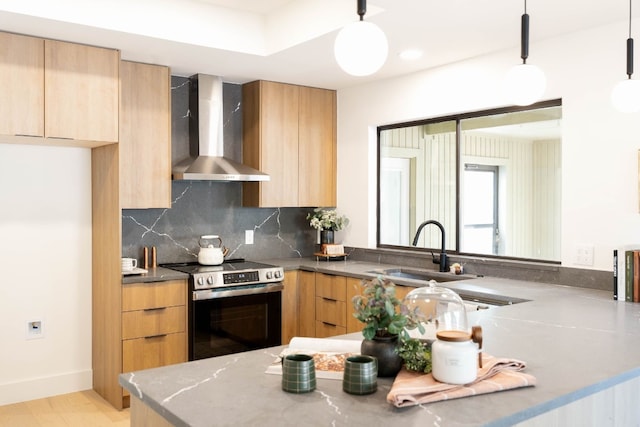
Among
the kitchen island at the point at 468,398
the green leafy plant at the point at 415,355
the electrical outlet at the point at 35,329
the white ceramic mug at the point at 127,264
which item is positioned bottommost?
the electrical outlet at the point at 35,329

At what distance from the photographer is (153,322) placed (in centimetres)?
387

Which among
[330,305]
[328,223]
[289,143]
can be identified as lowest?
[330,305]

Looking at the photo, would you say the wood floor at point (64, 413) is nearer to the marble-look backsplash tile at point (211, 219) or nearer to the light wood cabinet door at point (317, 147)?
the marble-look backsplash tile at point (211, 219)

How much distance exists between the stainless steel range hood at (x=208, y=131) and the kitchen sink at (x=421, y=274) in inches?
45.8

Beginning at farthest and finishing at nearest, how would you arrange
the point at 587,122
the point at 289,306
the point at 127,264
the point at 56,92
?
the point at 289,306 → the point at 127,264 → the point at 56,92 → the point at 587,122

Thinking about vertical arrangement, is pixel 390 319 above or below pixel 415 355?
above

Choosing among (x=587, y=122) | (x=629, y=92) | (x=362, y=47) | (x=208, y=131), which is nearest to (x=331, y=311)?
(x=208, y=131)

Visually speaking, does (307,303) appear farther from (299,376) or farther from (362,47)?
(362,47)

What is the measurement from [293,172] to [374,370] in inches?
136

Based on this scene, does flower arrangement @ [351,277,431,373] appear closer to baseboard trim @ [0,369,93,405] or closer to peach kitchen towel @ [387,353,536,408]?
peach kitchen towel @ [387,353,536,408]

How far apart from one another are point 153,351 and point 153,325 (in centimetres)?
18

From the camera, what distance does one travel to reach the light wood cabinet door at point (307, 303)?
455 centimetres

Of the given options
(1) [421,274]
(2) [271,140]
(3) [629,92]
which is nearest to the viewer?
(3) [629,92]

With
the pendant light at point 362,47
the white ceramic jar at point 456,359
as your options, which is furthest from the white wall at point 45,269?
the white ceramic jar at point 456,359
